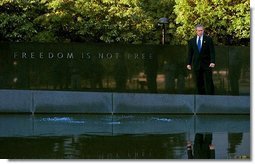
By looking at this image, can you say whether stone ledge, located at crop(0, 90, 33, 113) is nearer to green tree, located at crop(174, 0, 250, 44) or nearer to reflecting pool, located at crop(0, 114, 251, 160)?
reflecting pool, located at crop(0, 114, 251, 160)

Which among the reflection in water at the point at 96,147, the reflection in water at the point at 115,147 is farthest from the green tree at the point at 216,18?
the reflection in water at the point at 96,147

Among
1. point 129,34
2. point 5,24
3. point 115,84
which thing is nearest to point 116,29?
point 129,34

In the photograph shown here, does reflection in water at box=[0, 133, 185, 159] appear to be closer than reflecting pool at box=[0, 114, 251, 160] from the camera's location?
Yes

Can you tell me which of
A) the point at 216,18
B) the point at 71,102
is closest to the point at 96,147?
the point at 71,102

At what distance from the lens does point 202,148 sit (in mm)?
7883

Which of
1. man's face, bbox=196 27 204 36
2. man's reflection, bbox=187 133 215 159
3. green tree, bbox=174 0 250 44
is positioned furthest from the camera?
green tree, bbox=174 0 250 44

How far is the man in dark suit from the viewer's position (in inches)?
481

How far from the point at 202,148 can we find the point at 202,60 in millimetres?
4843

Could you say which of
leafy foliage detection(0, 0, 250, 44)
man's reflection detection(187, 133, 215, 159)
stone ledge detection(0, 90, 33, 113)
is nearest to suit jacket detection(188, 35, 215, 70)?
man's reflection detection(187, 133, 215, 159)

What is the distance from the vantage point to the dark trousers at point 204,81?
41.2 ft

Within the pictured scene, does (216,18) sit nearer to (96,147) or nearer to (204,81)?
(204,81)

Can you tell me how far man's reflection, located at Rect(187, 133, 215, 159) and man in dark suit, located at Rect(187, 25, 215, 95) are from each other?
350 cm

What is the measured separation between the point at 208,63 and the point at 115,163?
6.27m

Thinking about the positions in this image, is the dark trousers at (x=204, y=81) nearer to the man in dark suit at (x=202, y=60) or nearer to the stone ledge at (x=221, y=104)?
the man in dark suit at (x=202, y=60)
